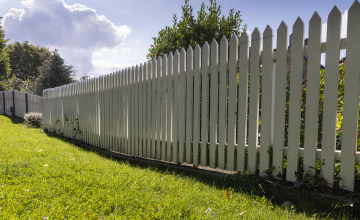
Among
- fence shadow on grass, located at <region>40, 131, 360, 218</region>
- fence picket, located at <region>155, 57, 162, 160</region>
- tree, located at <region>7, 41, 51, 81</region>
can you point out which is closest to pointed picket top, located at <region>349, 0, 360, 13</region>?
fence shadow on grass, located at <region>40, 131, 360, 218</region>

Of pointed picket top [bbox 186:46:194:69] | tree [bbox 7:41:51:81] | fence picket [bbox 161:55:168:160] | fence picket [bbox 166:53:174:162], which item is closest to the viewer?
A: pointed picket top [bbox 186:46:194:69]

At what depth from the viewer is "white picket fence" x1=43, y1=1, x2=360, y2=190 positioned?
2457mm

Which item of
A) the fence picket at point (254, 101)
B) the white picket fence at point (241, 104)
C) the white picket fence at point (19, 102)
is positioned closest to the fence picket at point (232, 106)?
the white picket fence at point (241, 104)

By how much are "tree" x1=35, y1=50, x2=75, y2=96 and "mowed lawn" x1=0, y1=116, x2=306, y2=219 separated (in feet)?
53.5

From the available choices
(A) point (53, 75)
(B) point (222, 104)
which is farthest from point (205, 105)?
(A) point (53, 75)

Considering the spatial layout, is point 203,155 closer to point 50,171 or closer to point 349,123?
point 349,123

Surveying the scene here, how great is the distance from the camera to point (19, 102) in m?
15.3

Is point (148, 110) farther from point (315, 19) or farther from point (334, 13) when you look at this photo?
point (334, 13)

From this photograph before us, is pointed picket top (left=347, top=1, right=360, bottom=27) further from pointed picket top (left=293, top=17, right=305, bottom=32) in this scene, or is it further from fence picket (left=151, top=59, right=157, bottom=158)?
fence picket (left=151, top=59, right=157, bottom=158)

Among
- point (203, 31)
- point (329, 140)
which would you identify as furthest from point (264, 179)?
point (203, 31)

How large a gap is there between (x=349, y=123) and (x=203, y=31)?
5638 millimetres

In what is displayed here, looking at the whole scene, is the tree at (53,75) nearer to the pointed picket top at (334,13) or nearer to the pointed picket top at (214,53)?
the pointed picket top at (214,53)

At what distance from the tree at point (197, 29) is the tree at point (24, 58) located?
37056 mm

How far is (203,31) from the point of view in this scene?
731 cm
